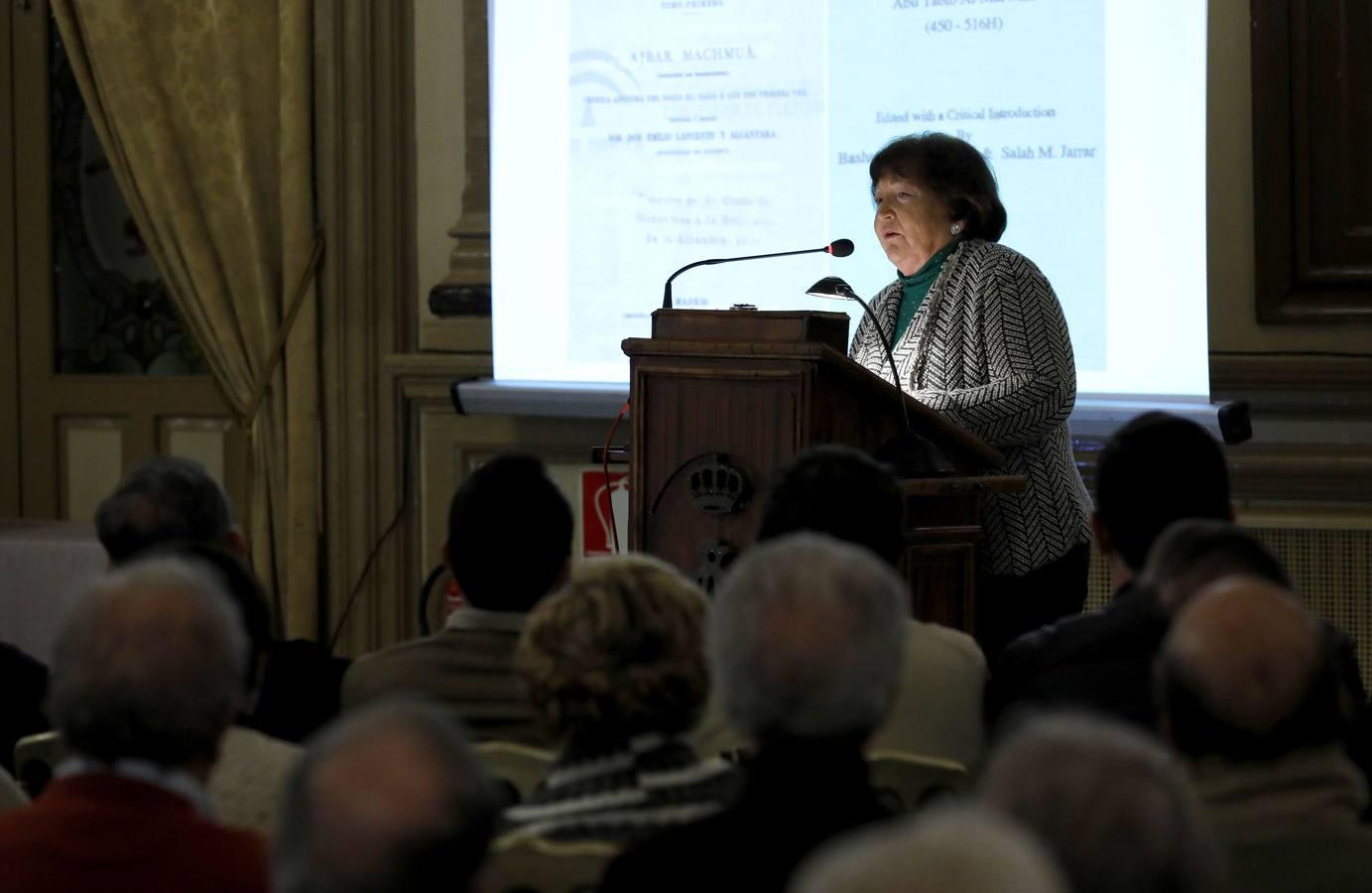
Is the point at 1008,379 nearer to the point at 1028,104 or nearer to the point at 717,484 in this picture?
the point at 717,484

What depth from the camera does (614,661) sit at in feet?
5.59

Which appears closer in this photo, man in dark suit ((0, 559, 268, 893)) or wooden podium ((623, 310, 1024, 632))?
man in dark suit ((0, 559, 268, 893))

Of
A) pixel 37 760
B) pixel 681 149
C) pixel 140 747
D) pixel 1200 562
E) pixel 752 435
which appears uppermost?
pixel 681 149

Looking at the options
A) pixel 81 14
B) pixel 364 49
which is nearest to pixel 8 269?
pixel 81 14

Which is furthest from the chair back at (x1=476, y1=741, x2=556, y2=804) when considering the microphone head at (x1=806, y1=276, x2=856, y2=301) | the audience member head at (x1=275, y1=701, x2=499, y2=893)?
the microphone head at (x1=806, y1=276, x2=856, y2=301)

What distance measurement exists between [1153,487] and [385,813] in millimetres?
1421

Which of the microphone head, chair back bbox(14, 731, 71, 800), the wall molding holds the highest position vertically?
the wall molding

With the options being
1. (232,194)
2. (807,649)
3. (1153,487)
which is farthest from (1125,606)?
(232,194)

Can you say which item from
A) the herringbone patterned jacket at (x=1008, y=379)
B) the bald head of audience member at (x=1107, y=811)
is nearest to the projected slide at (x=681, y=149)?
the herringbone patterned jacket at (x=1008, y=379)

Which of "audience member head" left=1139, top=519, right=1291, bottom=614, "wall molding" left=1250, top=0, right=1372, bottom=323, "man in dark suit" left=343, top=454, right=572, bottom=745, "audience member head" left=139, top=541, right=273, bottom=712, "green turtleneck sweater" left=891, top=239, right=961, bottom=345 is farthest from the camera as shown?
"wall molding" left=1250, top=0, right=1372, bottom=323

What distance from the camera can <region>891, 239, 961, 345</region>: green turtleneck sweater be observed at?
3.38m

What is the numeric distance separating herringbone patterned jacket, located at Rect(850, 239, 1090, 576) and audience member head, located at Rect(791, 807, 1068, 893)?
2.32 meters

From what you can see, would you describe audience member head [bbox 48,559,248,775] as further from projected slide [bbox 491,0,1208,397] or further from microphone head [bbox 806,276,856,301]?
projected slide [bbox 491,0,1208,397]

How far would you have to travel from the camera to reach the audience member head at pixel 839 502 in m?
2.24
